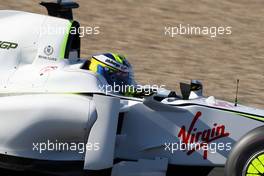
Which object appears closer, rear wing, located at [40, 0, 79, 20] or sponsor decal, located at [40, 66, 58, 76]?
sponsor decal, located at [40, 66, 58, 76]

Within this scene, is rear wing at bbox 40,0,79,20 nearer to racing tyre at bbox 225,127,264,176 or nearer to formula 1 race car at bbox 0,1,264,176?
formula 1 race car at bbox 0,1,264,176

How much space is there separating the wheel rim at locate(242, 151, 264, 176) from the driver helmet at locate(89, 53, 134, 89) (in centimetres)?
181

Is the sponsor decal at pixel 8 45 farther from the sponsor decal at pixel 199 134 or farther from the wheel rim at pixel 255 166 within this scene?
the wheel rim at pixel 255 166

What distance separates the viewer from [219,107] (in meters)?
8.21

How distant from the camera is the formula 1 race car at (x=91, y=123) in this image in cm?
789

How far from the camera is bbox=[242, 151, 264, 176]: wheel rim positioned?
310 inches

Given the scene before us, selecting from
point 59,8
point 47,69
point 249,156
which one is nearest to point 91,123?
point 47,69

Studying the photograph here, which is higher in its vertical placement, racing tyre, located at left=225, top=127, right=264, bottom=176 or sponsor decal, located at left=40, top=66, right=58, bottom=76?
sponsor decal, located at left=40, top=66, right=58, bottom=76

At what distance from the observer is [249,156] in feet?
25.8

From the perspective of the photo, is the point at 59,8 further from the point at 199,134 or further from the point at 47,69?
the point at 199,134

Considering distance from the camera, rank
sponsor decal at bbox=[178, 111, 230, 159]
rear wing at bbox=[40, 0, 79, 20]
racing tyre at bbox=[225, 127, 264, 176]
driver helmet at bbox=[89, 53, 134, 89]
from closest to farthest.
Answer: racing tyre at bbox=[225, 127, 264, 176] < sponsor decal at bbox=[178, 111, 230, 159] < driver helmet at bbox=[89, 53, 134, 89] < rear wing at bbox=[40, 0, 79, 20]

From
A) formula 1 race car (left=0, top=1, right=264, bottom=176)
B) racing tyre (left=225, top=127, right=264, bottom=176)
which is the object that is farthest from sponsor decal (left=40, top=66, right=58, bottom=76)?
racing tyre (left=225, top=127, right=264, bottom=176)

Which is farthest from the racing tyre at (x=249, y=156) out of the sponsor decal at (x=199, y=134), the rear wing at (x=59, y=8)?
the rear wing at (x=59, y=8)

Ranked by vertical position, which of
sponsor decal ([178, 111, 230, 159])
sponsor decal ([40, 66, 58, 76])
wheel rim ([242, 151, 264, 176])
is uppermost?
sponsor decal ([40, 66, 58, 76])
